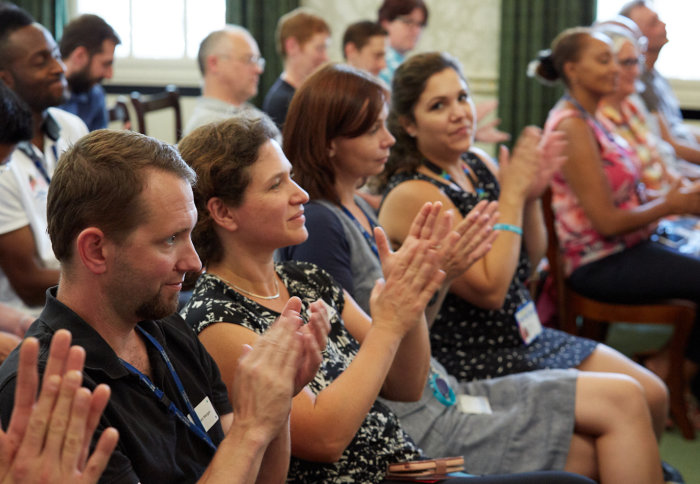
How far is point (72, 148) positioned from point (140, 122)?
2.88 metres

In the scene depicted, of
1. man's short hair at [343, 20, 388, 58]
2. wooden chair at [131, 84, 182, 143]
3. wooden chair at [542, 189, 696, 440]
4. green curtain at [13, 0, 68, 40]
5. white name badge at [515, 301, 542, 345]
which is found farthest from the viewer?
green curtain at [13, 0, 68, 40]

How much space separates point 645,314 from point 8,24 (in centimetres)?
250

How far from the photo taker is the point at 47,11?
5.89 meters

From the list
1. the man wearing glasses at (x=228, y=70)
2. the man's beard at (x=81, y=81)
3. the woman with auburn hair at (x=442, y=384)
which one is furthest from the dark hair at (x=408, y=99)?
the man's beard at (x=81, y=81)

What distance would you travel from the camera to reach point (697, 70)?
229 inches

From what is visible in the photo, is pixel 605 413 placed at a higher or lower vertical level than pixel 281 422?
lower

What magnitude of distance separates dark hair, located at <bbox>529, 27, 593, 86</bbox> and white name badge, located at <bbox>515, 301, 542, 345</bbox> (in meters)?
1.40

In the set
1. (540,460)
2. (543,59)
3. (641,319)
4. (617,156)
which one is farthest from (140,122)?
(540,460)

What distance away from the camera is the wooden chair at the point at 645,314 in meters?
3.11

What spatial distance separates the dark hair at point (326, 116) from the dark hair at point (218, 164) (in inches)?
15.7

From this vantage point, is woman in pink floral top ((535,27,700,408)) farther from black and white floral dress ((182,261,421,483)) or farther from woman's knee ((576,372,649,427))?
black and white floral dress ((182,261,421,483))

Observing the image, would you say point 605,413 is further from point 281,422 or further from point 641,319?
point 641,319

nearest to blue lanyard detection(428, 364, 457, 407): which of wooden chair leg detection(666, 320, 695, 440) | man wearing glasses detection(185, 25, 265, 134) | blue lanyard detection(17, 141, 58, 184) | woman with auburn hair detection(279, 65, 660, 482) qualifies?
woman with auburn hair detection(279, 65, 660, 482)

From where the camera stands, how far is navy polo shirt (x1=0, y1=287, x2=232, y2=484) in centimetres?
104
